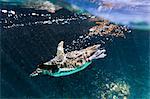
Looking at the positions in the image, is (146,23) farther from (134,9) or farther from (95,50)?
(95,50)

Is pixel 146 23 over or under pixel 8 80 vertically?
over

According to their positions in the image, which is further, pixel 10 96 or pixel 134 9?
pixel 134 9

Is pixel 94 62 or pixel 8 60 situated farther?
pixel 94 62

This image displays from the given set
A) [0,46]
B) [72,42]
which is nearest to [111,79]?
[72,42]

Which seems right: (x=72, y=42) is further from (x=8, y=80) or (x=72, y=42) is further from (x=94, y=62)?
(x=8, y=80)

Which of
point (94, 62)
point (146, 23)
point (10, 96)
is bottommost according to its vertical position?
point (10, 96)

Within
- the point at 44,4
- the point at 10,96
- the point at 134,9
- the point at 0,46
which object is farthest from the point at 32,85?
the point at 134,9
